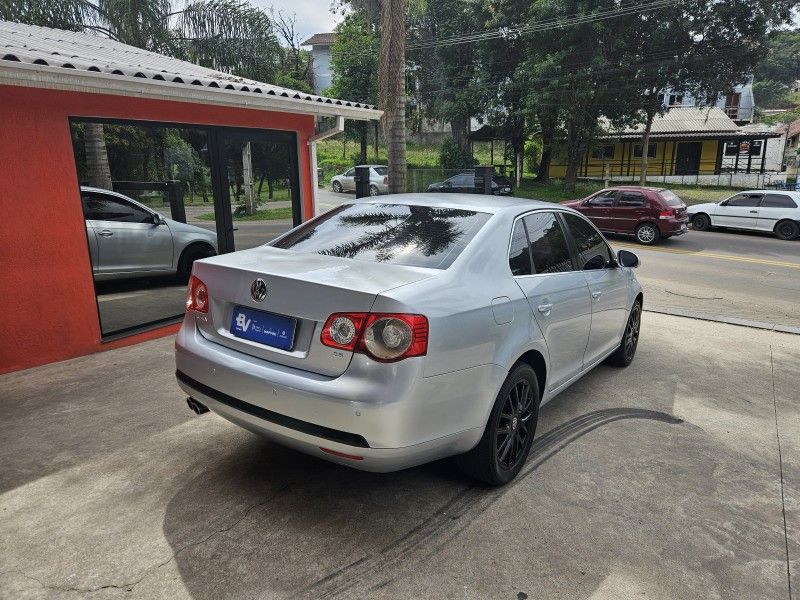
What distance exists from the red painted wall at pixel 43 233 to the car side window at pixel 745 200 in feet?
59.8

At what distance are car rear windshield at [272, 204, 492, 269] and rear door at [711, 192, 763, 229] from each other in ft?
58.0

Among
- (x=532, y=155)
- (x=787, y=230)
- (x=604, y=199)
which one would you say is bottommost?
(x=787, y=230)

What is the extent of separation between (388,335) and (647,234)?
49.2 ft

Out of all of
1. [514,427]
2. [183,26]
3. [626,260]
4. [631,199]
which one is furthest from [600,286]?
[183,26]

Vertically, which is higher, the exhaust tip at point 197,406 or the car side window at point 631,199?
the car side window at point 631,199

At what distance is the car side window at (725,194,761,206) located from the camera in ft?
58.0

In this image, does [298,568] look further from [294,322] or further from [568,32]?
[568,32]

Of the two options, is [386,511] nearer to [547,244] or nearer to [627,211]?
[547,244]

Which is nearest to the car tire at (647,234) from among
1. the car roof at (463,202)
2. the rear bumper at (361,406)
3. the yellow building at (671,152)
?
the car roof at (463,202)

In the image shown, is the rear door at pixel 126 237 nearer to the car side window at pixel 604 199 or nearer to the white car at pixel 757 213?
the car side window at pixel 604 199

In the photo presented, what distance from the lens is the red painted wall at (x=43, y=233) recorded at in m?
4.85

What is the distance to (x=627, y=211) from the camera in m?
16.0

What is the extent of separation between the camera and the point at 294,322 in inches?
107

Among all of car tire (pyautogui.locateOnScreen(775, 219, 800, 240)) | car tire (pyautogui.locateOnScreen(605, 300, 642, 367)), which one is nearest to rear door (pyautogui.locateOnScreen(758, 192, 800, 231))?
car tire (pyautogui.locateOnScreen(775, 219, 800, 240))
